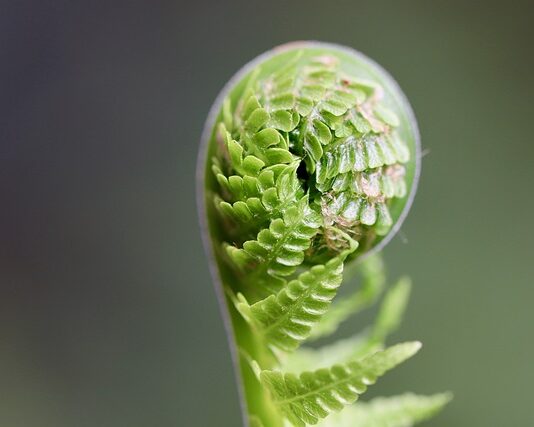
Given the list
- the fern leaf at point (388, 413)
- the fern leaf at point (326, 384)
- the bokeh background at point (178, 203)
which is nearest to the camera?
the fern leaf at point (326, 384)

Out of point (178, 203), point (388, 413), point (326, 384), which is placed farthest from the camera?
point (178, 203)

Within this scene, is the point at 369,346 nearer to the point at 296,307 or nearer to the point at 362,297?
the point at 362,297

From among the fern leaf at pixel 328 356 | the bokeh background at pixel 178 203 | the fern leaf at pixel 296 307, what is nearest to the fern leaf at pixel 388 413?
the fern leaf at pixel 328 356

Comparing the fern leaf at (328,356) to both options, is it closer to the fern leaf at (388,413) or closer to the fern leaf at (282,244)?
the fern leaf at (388,413)

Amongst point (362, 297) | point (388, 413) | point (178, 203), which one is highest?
point (178, 203)

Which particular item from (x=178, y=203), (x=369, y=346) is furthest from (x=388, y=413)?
(x=178, y=203)

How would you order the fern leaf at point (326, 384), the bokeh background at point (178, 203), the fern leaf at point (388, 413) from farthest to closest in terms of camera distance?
the bokeh background at point (178, 203), the fern leaf at point (388, 413), the fern leaf at point (326, 384)
